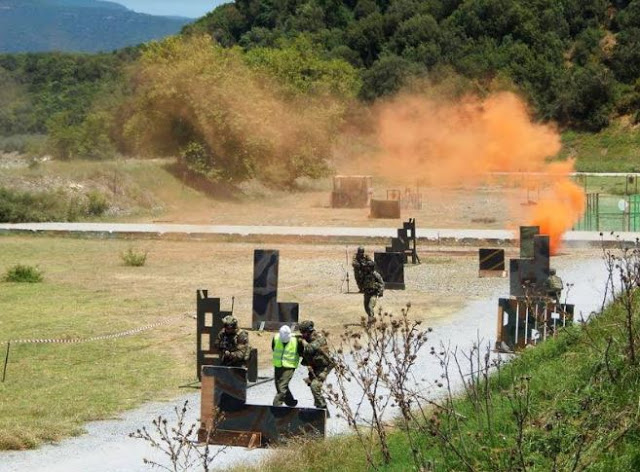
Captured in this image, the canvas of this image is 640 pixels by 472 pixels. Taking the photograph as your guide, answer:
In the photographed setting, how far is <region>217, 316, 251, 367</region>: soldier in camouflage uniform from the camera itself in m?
16.8

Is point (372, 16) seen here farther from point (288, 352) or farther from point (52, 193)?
point (288, 352)

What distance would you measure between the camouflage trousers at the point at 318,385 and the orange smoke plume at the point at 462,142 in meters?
38.2

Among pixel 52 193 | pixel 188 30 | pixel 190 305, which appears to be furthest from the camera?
pixel 188 30

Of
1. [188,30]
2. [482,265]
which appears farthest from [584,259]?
[188,30]

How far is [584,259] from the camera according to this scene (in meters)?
35.8

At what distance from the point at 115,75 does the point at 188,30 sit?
11.0m

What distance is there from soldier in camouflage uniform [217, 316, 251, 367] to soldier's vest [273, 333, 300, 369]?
2.52ft

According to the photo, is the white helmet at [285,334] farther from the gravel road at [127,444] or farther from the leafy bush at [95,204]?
the leafy bush at [95,204]

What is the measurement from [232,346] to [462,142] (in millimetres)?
51880

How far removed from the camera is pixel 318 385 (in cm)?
1528

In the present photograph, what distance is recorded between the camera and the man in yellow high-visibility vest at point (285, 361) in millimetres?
16031

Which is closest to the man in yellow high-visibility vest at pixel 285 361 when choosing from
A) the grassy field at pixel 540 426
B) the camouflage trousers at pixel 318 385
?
the camouflage trousers at pixel 318 385

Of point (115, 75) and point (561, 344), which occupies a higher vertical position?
point (115, 75)

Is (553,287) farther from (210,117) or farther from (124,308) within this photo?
(210,117)
